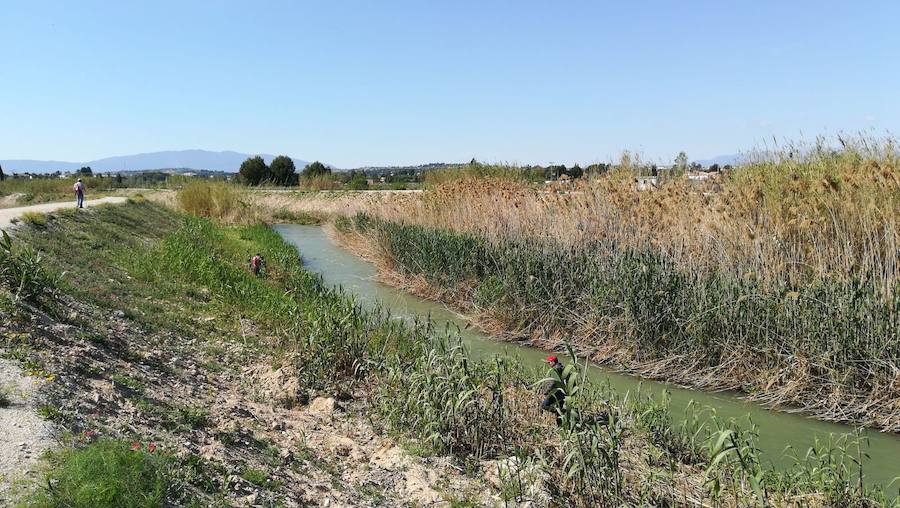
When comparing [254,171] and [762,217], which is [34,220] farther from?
[254,171]

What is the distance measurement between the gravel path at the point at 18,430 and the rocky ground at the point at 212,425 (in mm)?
10

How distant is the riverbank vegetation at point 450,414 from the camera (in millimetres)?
4168

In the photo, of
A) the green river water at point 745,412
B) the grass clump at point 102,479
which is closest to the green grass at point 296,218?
the green river water at point 745,412

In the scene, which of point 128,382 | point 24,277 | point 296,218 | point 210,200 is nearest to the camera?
point 128,382

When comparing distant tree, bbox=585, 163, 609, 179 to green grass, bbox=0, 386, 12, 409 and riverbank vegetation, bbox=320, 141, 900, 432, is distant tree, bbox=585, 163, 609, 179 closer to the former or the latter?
riverbank vegetation, bbox=320, 141, 900, 432

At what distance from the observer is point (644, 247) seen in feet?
31.2

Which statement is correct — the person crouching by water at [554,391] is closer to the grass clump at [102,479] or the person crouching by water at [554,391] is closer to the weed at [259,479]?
the weed at [259,479]

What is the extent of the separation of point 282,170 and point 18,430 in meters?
56.1

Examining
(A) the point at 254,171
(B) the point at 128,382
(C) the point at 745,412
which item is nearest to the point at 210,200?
(B) the point at 128,382

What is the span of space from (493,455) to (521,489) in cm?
83

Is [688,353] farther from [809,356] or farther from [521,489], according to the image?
[521,489]

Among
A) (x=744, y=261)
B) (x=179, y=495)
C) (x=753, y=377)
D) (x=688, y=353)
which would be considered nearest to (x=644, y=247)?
(x=744, y=261)

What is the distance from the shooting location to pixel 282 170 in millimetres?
57719

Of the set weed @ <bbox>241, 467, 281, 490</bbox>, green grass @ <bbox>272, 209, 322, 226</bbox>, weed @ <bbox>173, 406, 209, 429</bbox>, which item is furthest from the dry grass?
green grass @ <bbox>272, 209, 322, 226</bbox>
